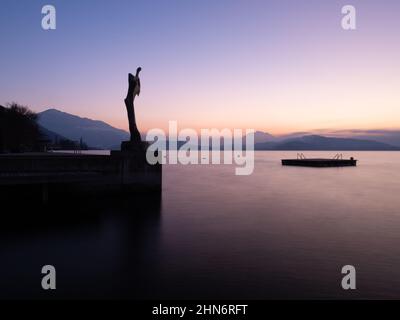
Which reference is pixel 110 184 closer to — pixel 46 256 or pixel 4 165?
pixel 4 165

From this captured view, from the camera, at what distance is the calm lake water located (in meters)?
10.3

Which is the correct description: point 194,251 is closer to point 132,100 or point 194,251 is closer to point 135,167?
point 135,167

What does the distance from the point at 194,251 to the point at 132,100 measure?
1450 centimetres

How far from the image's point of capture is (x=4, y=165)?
734 inches

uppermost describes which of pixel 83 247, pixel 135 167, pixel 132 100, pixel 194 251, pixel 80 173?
pixel 132 100

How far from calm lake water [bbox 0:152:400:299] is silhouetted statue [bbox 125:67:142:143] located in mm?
4683

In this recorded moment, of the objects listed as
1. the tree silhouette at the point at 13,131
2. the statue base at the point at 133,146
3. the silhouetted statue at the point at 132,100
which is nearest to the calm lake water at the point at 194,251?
the statue base at the point at 133,146

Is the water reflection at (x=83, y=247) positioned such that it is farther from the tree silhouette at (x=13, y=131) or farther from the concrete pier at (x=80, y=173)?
the tree silhouette at (x=13, y=131)

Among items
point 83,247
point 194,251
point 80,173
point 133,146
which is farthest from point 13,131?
point 194,251

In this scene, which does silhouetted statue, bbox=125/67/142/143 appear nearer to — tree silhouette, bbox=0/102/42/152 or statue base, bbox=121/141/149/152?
statue base, bbox=121/141/149/152

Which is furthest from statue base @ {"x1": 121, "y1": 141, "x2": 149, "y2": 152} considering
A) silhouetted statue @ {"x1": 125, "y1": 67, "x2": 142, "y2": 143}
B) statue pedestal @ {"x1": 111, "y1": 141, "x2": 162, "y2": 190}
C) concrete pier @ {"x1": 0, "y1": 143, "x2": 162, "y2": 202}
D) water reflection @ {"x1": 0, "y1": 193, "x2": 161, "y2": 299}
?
water reflection @ {"x1": 0, "y1": 193, "x2": 161, "y2": 299}

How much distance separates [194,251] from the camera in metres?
14.3

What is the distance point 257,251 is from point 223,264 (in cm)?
236
